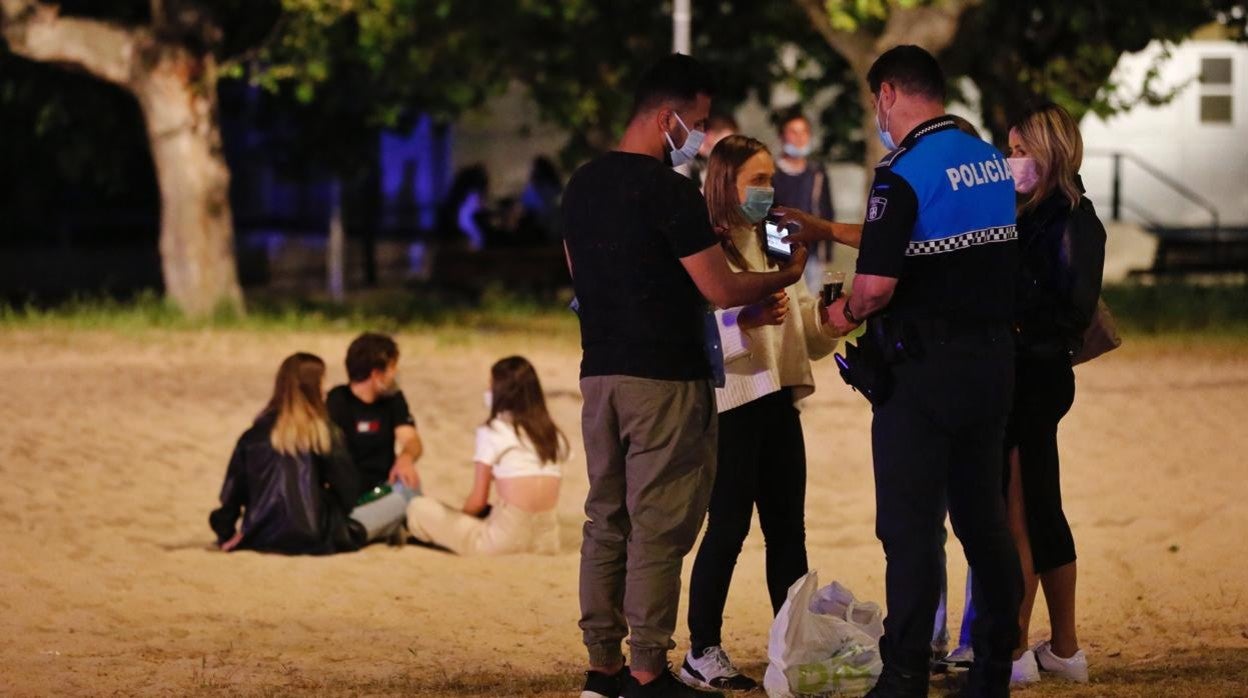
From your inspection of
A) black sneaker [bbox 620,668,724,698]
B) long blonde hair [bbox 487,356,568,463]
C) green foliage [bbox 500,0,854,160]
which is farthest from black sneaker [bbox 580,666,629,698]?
green foliage [bbox 500,0,854,160]

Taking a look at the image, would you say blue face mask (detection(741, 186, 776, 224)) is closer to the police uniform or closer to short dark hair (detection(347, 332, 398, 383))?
the police uniform

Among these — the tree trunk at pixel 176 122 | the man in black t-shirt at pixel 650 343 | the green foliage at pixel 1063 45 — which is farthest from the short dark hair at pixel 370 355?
the green foliage at pixel 1063 45

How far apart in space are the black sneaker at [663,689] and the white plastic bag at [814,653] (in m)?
0.28

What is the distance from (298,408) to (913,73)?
15.1 ft

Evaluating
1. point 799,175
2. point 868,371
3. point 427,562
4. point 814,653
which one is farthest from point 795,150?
point 868,371

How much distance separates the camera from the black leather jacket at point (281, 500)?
31.6 feet

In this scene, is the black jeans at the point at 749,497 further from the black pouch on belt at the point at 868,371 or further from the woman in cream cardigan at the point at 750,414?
the black pouch on belt at the point at 868,371

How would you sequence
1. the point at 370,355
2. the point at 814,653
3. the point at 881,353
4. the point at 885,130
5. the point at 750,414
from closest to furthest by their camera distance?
the point at 881,353 < the point at 885,130 < the point at 814,653 < the point at 750,414 < the point at 370,355

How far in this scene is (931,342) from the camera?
575cm

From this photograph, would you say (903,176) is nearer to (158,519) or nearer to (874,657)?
(874,657)

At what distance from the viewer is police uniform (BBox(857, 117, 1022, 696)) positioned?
571 centimetres

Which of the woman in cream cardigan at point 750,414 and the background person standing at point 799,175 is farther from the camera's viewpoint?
the background person standing at point 799,175

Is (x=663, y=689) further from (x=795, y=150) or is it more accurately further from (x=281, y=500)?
(x=795, y=150)

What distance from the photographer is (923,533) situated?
5.86 m
